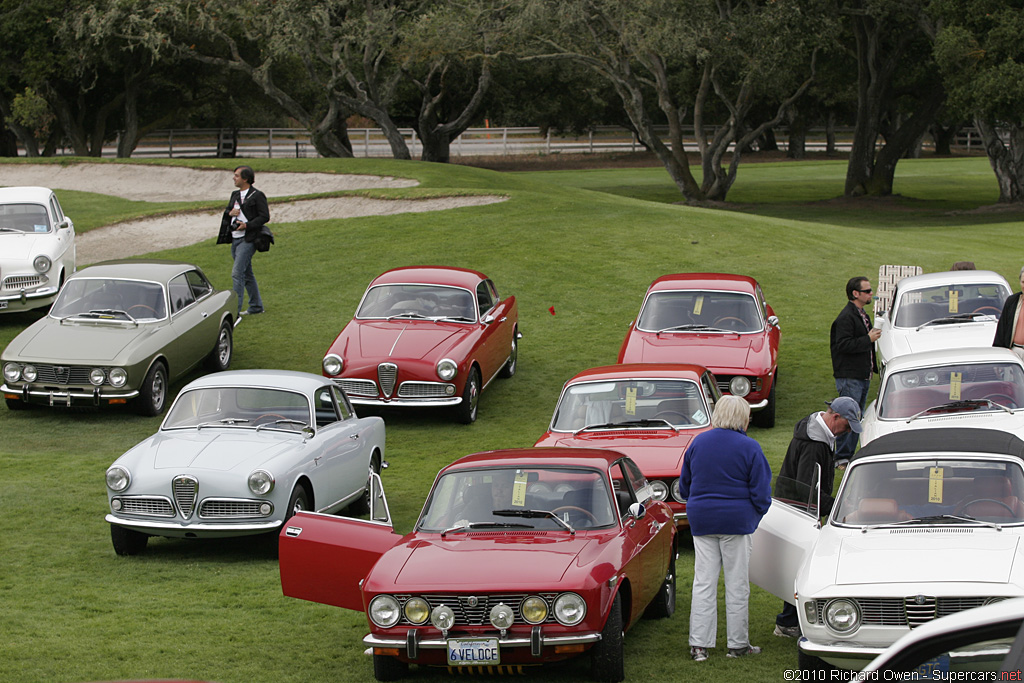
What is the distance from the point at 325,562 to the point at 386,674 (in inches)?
32.2

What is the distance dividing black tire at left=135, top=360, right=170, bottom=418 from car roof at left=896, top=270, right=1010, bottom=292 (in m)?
10.0

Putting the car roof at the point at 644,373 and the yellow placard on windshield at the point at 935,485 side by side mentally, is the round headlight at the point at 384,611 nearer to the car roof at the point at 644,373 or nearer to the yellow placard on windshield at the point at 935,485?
the yellow placard on windshield at the point at 935,485

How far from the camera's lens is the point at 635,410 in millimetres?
10969

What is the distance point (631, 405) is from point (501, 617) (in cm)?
491

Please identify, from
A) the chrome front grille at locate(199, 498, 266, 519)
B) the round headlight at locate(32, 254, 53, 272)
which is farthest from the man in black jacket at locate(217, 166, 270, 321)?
the chrome front grille at locate(199, 498, 266, 519)

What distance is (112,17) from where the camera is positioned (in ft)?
132

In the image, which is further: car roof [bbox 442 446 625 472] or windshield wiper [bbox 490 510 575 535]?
car roof [bbox 442 446 625 472]

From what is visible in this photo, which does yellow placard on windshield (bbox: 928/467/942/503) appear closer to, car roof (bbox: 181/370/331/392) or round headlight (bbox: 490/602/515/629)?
round headlight (bbox: 490/602/515/629)

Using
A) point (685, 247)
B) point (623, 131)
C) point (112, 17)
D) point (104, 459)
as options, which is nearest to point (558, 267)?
point (685, 247)

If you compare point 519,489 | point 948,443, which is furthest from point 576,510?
point 948,443

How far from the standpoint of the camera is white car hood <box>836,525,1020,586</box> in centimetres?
621

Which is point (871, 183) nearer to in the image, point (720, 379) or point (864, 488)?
point (720, 379)

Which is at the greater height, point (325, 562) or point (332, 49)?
point (332, 49)

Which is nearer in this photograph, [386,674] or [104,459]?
[386,674]
